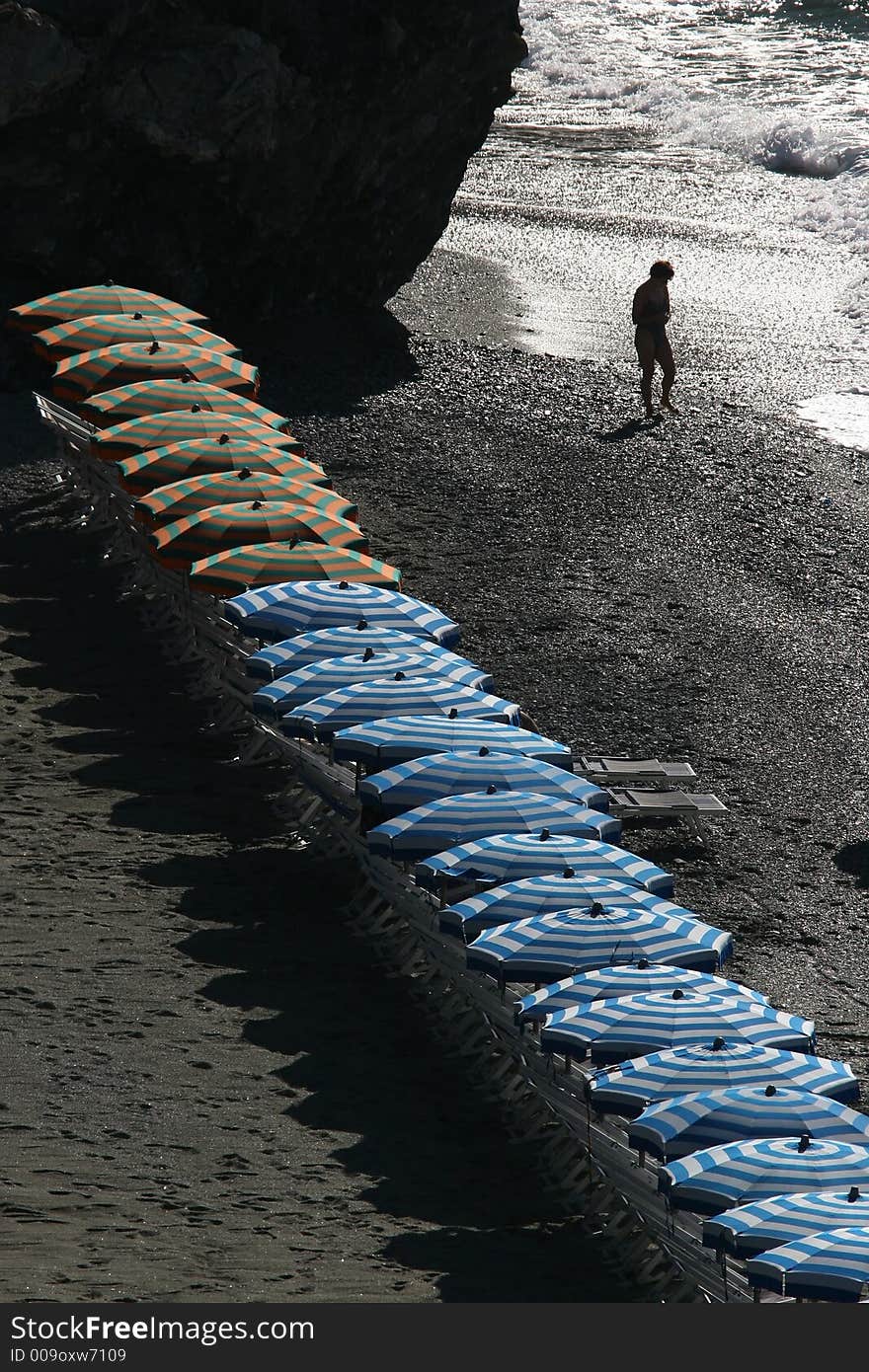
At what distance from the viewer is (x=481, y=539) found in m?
20.4

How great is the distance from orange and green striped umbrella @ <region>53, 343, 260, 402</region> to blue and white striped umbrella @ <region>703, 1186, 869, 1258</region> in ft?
40.2

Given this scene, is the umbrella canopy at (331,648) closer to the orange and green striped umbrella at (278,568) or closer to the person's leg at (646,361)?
the orange and green striped umbrella at (278,568)

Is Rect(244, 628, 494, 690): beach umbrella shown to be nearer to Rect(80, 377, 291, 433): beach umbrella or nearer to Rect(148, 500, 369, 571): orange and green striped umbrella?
Rect(148, 500, 369, 571): orange and green striped umbrella

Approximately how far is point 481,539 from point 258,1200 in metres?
11.1

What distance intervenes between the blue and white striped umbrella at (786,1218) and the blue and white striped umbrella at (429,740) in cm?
482

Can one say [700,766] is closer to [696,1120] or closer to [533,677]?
[533,677]

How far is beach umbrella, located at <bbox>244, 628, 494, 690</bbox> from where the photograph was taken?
14617 mm

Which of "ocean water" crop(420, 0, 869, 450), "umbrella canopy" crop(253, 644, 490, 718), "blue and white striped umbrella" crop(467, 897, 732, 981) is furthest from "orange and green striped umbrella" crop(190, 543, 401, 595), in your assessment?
"ocean water" crop(420, 0, 869, 450)

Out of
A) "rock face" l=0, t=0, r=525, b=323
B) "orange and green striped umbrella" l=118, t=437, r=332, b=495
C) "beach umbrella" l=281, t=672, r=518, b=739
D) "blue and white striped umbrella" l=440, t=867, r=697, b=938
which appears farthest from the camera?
"rock face" l=0, t=0, r=525, b=323

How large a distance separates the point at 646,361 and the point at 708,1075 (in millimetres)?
15410

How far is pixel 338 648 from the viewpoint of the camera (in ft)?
48.2

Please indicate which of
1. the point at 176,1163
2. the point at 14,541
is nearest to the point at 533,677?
the point at 14,541

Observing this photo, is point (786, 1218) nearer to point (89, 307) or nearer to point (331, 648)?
point (331, 648)

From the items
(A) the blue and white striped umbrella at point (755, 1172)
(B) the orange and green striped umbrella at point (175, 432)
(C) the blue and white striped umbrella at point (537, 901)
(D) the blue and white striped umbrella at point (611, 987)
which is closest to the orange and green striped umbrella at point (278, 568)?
(B) the orange and green striped umbrella at point (175, 432)
